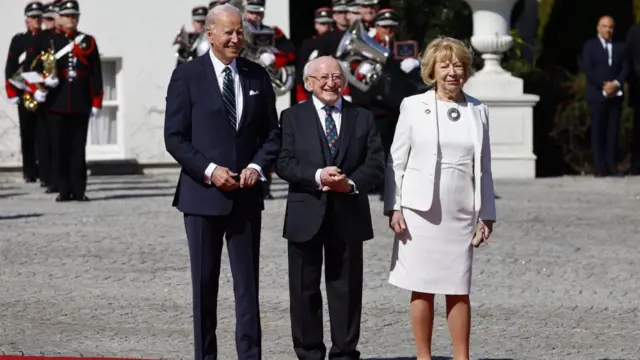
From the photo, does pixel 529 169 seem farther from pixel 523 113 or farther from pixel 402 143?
pixel 402 143

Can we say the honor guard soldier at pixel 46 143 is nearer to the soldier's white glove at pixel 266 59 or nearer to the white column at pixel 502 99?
the soldier's white glove at pixel 266 59

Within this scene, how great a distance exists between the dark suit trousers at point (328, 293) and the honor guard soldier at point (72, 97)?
28.5 feet

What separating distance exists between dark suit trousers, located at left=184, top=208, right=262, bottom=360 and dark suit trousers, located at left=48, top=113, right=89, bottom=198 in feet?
29.0

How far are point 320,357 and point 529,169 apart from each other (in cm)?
1199

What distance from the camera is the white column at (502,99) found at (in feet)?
66.4

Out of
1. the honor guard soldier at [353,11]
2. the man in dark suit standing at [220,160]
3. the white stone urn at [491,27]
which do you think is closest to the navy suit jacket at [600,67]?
the white stone urn at [491,27]

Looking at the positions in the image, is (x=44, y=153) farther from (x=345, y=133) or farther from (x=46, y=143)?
(x=345, y=133)

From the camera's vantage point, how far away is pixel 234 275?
8.36 metres

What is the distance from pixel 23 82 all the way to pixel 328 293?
437 inches

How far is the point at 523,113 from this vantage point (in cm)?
2031

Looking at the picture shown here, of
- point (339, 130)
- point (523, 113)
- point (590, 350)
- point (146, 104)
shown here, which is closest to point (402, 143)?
point (339, 130)

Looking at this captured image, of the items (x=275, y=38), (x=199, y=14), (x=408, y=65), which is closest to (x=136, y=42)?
(x=199, y=14)

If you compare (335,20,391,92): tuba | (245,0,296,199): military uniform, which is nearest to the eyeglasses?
(335,20,391,92): tuba

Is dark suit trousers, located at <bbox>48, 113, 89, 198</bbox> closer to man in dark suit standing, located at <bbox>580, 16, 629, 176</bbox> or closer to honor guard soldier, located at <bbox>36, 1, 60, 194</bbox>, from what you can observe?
honor guard soldier, located at <bbox>36, 1, 60, 194</bbox>
